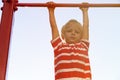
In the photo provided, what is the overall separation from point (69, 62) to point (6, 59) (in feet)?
0.97

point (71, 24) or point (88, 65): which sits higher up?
A: point (71, 24)

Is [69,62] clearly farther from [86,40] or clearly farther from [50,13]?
[50,13]

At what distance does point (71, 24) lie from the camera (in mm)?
1321

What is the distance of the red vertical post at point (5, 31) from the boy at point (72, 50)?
0.67 feet

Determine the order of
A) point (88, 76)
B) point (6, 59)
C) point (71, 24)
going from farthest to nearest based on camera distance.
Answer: point (71, 24), point (88, 76), point (6, 59)

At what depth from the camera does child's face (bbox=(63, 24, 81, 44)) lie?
1.30 metres

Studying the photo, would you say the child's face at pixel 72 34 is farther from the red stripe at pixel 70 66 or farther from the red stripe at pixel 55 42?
the red stripe at pixel 70 66

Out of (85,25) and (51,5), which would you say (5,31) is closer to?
(51,5)

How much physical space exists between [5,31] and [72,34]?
332 millimetres

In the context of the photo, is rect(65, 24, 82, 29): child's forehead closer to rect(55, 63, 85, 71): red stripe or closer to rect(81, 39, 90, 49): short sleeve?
rect(81, 39, 90, 49): short sleeve

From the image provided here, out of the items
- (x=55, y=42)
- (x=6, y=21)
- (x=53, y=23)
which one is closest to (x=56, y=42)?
(x=55, y=42)

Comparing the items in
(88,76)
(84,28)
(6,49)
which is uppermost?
(84,28)

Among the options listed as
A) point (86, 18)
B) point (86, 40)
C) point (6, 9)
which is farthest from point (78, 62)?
point (6, 9)

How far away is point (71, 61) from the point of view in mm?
1213
